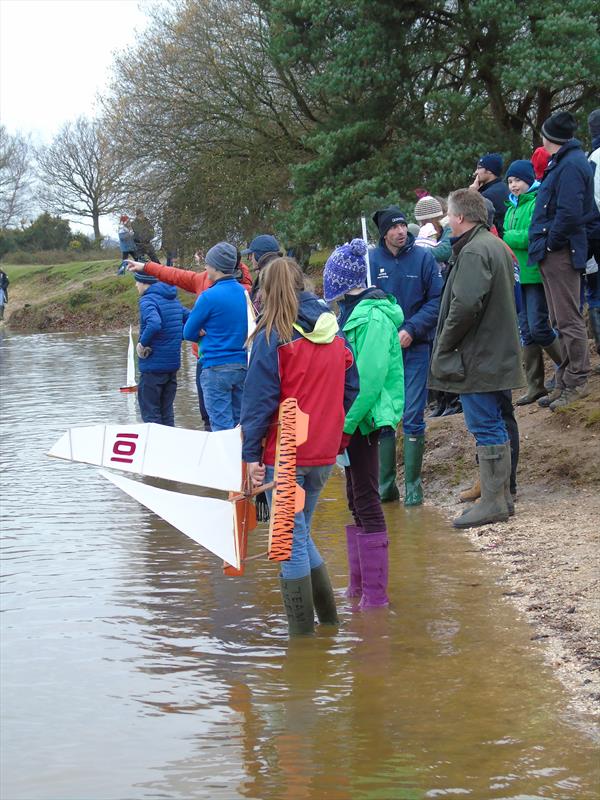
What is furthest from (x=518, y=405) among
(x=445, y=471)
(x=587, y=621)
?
(x=587, y=621)

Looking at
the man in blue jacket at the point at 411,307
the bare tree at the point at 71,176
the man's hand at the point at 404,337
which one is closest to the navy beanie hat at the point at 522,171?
the man in blue jacket at the point at 411,307

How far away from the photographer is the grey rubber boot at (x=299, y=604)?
5.91 metres

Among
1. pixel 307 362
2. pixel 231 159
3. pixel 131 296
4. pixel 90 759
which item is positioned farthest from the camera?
pixel 131 296

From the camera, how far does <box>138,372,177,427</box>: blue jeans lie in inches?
447

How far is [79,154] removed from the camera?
70625 mm

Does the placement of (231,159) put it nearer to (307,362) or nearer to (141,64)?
(141,64)

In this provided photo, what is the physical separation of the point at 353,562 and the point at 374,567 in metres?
0.27

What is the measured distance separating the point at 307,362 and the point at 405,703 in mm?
1627

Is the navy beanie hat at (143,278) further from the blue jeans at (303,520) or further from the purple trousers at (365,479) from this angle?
the blue jeans at (303,520)

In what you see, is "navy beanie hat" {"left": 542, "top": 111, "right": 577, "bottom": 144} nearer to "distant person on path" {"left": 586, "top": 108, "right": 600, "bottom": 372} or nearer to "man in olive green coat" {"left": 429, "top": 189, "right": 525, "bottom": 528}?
"distant person on path" {"left": 586, "top": 108, "right": 600, "bottom": 372}

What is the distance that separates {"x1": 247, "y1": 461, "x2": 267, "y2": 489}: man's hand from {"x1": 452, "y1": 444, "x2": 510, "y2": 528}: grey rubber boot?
8.06ft

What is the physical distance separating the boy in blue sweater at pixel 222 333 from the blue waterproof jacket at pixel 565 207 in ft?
7.72

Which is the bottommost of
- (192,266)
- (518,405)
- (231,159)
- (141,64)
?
(518,405)

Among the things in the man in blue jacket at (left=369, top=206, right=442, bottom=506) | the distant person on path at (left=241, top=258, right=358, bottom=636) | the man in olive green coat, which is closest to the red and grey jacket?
the distant person on path at (left=241, top=258, right=358, bottom=636)
